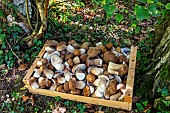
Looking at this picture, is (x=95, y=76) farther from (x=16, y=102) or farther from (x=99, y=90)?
(x=16, y=102)

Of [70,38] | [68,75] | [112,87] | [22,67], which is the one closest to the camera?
[112,87]

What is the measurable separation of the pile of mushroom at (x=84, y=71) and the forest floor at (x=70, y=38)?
14 cm

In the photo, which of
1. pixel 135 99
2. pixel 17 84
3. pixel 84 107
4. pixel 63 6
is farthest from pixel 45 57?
pixel 63 6

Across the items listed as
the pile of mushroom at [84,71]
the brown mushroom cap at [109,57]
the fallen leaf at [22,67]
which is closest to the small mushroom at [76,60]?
the pile of mushroom at [84,71]

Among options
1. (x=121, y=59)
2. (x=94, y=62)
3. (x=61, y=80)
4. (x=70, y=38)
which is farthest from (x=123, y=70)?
(x=70, y=38)

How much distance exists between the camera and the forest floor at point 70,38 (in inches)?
76.7

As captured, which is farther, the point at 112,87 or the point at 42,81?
the point at 42,81

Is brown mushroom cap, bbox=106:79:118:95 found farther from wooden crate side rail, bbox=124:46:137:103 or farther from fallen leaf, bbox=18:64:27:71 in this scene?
fallen leaf, bbox=18:64:27:71

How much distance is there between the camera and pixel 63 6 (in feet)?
9.63

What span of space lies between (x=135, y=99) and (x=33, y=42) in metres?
1.08

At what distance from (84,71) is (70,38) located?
23.7 inches

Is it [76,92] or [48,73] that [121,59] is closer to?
[76,92]

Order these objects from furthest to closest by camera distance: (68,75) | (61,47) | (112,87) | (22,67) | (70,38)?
(70,38), (22,67), (61,47), (68,75), (112,87)

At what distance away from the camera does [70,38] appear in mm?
2416
